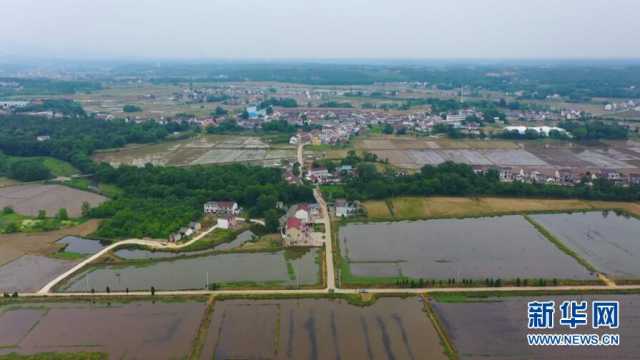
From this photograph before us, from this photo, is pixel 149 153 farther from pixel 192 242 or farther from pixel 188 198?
pixel 192 242

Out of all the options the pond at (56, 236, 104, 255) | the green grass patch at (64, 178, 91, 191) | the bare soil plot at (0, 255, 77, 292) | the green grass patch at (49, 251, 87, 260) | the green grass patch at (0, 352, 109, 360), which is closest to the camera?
the green grass patch at (0, 352, 109, 360)

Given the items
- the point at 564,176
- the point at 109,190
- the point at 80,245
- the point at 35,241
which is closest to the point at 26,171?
the point at 109,190

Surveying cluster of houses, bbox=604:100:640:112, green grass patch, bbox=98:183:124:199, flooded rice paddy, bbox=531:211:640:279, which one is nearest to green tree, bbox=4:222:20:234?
green grass patch, bbox=98:183:124:199

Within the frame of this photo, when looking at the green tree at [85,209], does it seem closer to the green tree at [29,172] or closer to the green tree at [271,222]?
the green tree at [29,172]

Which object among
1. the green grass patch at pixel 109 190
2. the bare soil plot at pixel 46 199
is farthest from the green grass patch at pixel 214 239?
the green grass patch at pixel 109 190

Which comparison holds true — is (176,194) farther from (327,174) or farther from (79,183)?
(327,174)

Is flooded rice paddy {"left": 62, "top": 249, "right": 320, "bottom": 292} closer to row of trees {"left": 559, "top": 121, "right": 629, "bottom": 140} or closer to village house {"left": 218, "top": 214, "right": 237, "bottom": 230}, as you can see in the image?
village house {"left": 218, "top": 214, "right": 237, "bottom": 230}

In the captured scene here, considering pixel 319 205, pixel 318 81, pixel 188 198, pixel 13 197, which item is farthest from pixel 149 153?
pixel 318 81
